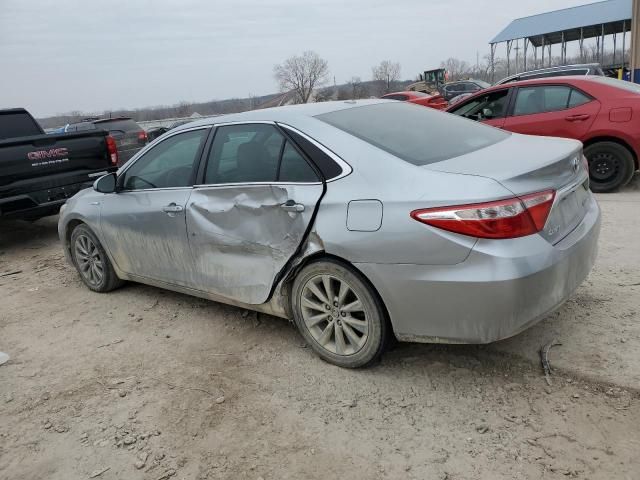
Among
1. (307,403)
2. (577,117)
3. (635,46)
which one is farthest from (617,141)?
(635,46)

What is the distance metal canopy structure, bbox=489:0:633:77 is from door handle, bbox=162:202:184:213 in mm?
37454

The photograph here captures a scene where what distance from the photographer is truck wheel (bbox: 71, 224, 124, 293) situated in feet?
15.9

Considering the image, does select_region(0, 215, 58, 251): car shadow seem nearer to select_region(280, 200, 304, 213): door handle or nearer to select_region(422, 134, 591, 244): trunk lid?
select_region(280, 200, 304, 213): door handle

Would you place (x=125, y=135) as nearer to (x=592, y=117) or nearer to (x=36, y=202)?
(x=36, y=202)

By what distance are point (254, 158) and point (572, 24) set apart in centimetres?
3888

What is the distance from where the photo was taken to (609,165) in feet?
22.9

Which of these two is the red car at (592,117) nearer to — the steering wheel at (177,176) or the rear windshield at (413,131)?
the rear windshield at (413,131)

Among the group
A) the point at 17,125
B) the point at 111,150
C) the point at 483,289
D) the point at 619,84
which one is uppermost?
the point at 17,125

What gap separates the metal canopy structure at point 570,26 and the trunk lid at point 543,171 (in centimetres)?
3674

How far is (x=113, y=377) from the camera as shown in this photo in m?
3.51

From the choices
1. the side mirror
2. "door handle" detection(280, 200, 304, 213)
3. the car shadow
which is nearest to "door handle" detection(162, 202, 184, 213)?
the side mirror

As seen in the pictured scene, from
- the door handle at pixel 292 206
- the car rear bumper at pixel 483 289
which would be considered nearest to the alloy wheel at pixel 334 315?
the car rear bumper at pixel 483 289

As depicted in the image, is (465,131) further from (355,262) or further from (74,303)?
(74,303)

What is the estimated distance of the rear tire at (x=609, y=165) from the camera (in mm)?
6848
